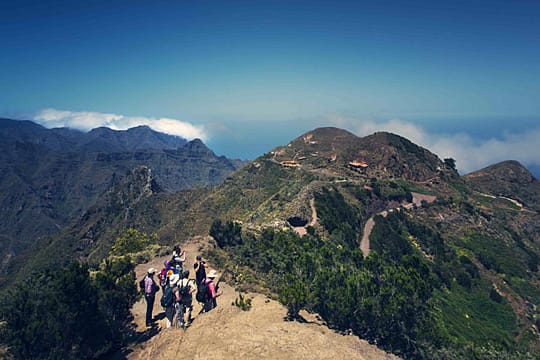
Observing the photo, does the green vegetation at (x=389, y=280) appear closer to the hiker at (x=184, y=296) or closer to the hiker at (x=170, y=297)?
the hiker at (x=184, y=296)

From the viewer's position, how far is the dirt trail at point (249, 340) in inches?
585

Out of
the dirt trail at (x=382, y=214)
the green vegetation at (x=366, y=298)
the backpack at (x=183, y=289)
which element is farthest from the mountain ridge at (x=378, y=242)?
the backpack at (x=183, y=289)

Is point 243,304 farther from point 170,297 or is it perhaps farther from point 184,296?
point 170,297

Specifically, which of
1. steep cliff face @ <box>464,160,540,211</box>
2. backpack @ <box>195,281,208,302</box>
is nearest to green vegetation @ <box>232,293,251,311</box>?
backpack @ <box>195,281,208,302</box>

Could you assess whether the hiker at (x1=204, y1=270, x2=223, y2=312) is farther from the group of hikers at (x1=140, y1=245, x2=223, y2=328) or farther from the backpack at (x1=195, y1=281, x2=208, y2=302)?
the backpack at (x1=195, y1=281, x2=208, y2=302)

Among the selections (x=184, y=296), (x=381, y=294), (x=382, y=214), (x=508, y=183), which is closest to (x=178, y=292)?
(x=184, y=296)

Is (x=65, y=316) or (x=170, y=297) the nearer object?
(x=65, y=316)

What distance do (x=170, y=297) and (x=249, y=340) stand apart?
458 cm

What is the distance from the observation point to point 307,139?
146 metres

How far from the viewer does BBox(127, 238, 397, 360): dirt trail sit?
1486 cm

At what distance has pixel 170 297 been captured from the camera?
15922 mm

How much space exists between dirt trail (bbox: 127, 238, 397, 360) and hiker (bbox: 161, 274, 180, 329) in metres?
0.84

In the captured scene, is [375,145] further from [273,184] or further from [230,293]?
[230,293]

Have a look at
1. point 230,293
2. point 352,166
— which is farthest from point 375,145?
point 230,293
